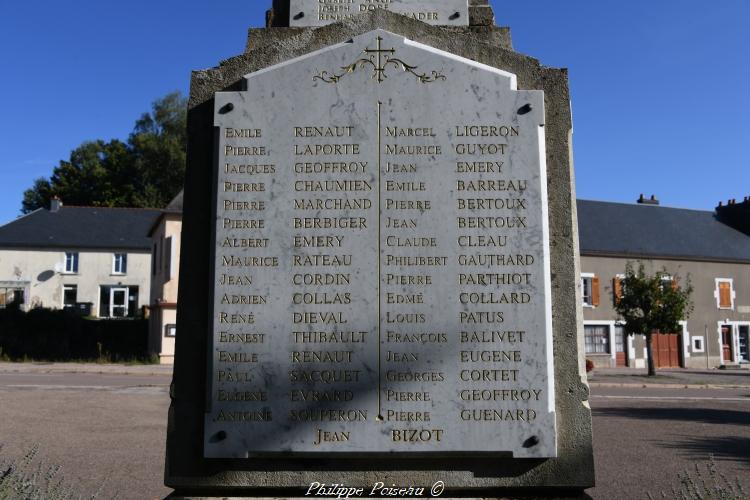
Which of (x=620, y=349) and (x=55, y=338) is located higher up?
(x=55, y=338)

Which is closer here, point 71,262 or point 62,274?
point 62,274

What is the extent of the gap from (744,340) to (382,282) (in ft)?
133

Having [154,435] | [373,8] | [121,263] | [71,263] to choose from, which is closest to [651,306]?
[154,435]

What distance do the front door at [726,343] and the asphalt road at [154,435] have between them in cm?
2115

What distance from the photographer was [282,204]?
12.2 ft

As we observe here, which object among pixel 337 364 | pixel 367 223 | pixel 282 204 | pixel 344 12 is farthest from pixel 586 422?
pixel 344 12

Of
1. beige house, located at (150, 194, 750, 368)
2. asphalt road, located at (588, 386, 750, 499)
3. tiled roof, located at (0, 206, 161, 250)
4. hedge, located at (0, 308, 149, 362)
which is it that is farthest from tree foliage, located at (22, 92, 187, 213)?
asphalt road, located at (588, 386, 750, 499)

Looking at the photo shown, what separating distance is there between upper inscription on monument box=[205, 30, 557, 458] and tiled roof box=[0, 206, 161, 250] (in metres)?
42.4

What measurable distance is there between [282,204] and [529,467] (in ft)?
6.36

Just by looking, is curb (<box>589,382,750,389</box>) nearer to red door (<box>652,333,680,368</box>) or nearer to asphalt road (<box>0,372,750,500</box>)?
asphalt road (<box>0,372,750,500</box>)

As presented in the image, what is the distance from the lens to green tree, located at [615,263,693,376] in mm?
27922

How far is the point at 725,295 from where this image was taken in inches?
1481

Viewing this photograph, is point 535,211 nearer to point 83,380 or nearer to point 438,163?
point 438,163

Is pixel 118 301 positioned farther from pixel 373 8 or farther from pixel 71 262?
pixel 373 8
